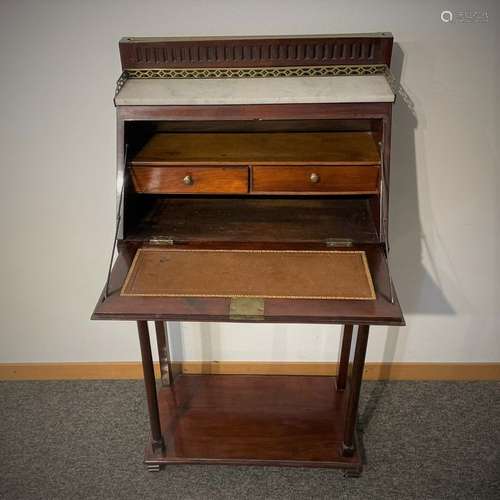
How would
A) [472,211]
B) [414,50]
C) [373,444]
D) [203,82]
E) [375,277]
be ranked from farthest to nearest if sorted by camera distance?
[373,444] → [472,211] → [414,50] → [203,82] → [375,277]

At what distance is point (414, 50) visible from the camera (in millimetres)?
1713

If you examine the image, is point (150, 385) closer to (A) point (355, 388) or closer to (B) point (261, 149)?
(A) point (355, 388)

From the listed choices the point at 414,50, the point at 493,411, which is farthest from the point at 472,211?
the point at 493,411

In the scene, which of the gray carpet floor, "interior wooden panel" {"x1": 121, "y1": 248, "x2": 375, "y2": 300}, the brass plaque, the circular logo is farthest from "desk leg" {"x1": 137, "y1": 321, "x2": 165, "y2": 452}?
the circular logo

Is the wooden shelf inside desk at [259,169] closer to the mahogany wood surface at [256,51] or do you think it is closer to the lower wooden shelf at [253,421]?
the mahogany wood surface at [256,51]

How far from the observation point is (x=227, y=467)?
2109 millimetres

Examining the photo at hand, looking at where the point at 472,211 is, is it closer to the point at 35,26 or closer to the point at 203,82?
the point at 203,82

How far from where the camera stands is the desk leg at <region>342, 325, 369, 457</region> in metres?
1.71

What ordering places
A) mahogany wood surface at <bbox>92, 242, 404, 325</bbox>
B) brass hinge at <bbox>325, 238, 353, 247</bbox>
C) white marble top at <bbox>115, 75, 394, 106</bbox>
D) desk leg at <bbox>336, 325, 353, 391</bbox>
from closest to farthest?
1. mahogany wood surface at <bbox>92, 242, 404, 325</bbox>
2. white marble top at <bbox>115, 75, 394, 106</bbox>
3. brass hinge at <bbox>325, 238, 353, 247</bbox>
4. desk leg at <bbox>336, 325, 353, 391</bbox>

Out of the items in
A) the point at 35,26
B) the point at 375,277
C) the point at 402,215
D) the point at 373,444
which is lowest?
the point at 373,444

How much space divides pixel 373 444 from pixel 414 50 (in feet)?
5.35

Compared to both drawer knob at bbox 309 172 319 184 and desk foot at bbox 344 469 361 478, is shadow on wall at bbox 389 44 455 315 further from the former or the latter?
desk foot at bbox 344 469 361 478

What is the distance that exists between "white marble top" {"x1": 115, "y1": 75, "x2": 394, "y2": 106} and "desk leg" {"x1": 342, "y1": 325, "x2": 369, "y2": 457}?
29.9 inches

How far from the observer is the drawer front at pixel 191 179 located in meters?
1.54
